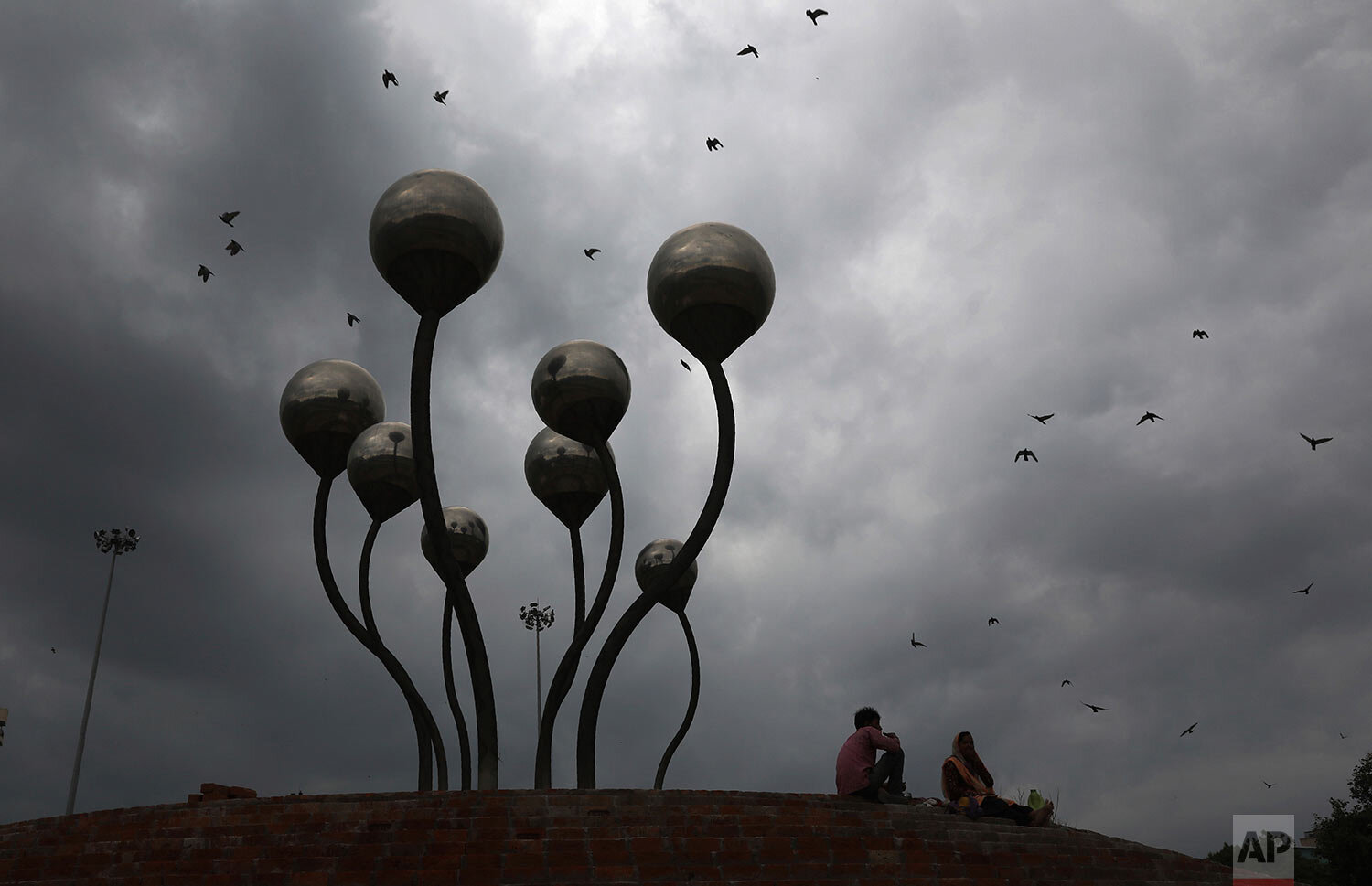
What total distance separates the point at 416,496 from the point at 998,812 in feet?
29.5

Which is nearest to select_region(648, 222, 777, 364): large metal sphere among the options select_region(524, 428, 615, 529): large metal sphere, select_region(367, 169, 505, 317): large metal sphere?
select_region(367, 169, 505, 317): large metal sphere

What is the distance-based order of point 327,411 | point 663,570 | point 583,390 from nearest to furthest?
point 583,390
point 327,411
point 663,570

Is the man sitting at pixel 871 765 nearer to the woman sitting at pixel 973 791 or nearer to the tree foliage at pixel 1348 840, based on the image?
the woman sitting at pixel 973 791

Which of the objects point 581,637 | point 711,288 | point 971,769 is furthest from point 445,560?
point 971,769

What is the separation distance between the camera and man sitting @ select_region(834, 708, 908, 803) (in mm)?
8633

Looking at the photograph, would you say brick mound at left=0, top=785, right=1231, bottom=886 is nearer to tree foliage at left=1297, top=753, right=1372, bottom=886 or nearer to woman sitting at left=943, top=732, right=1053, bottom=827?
woman sitting at left=943, top=732, right=1053, bottom=827

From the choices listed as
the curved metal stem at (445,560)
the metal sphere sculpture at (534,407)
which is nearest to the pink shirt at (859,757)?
the metal sphere sculpture at (534,407)

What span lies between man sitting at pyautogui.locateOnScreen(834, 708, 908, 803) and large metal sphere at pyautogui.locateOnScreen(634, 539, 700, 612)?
25.4 ft

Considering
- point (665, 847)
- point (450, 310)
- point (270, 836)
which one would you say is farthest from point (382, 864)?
point (450, 310)

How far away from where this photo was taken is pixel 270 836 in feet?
23.7

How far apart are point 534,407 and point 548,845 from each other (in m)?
7.99

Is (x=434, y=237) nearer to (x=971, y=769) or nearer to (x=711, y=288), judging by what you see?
(x=711, y=288)

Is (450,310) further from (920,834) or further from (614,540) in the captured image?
(920,834)

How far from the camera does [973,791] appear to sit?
29.3 feet
